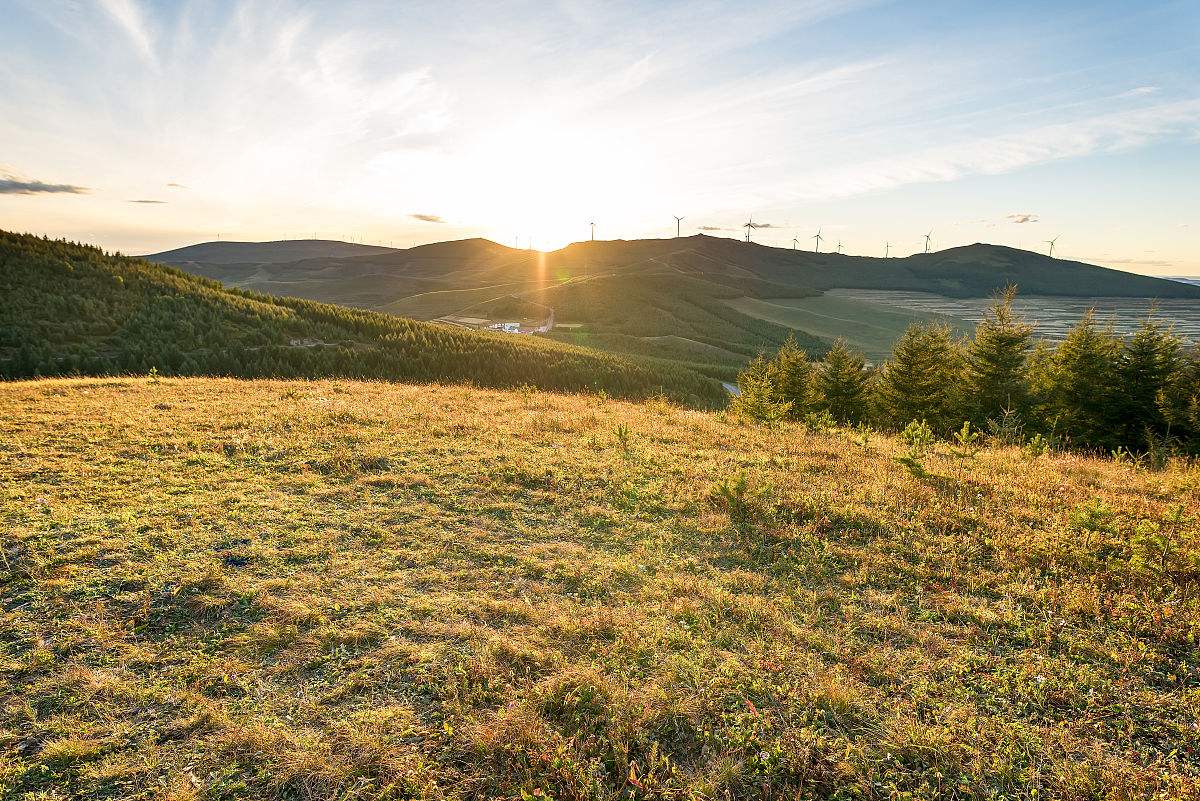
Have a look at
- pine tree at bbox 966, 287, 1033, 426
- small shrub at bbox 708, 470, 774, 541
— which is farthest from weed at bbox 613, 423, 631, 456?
pine tree at bbox 966, 287, 1033, 426

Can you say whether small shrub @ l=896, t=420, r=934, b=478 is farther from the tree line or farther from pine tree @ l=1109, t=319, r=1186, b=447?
pine tree @ l=1109, t=319, r=1186, b=447

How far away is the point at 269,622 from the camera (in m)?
5.82

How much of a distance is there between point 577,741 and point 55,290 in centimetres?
5783

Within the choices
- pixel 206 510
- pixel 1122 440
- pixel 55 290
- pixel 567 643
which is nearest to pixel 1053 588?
pixel 567 643

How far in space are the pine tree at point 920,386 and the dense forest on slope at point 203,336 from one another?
13.8 meters

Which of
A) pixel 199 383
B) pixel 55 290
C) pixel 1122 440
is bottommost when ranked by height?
pixel 1122 440

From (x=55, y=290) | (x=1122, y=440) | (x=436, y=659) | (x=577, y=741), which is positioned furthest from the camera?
(x=55, y=290)

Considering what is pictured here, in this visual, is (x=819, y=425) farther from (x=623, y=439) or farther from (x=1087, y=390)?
(x=1087, y=390)

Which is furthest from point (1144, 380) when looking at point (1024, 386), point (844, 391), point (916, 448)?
point (916, 448)

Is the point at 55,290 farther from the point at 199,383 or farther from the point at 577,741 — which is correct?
the point at 577,741

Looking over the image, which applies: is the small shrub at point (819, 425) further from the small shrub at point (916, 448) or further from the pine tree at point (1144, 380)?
the pine tree at point (1144, 380)

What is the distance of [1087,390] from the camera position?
22.4 meters

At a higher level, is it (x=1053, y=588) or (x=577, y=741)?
(x=1053, y=588)

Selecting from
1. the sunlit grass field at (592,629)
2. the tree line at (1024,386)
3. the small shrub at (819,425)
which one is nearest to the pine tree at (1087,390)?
the tree line at (1024,386)
